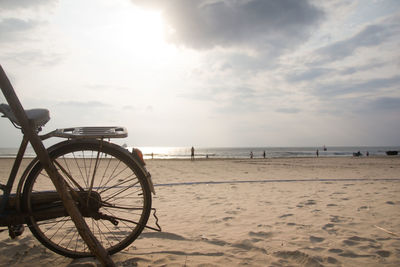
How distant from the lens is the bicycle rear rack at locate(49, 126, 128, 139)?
276 centimetres

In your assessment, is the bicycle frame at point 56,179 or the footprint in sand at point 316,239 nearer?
the bicycle frame at point 56,179

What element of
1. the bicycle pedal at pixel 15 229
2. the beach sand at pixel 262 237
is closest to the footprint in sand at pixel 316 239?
the beach sand at pixel 262 237

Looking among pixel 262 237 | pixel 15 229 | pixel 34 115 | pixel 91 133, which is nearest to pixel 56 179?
pixel 91 133

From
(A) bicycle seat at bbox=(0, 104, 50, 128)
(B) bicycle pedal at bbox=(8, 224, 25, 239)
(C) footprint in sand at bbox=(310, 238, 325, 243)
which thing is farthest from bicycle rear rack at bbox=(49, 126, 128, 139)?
(C) footprint in sand at bbox=(310, 238, 325, 243)

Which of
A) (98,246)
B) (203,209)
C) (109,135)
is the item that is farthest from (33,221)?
(203,209)

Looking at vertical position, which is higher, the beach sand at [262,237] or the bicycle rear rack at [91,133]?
the bicycle rear rack at [91,133]

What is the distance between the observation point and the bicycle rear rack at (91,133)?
276 centimetres

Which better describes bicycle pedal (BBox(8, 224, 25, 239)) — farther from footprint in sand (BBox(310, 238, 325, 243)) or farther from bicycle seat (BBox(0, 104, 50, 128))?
footprint in sand (BBox(310, 238, 325, 243))

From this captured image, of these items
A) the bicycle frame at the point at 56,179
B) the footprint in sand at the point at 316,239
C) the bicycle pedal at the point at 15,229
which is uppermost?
the bicycle frame at the point at 56,179

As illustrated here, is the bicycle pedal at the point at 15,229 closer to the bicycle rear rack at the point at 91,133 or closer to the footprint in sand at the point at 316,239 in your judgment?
the bicycle rear rack at the point at 91,133

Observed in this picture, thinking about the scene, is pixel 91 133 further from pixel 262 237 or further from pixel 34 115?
pixel 262 237

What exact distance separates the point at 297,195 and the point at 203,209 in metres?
2.73

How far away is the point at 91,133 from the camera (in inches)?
111

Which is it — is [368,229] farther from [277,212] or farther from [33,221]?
[33,221]
